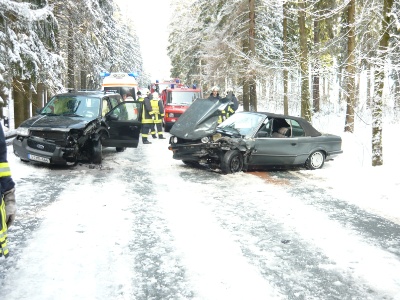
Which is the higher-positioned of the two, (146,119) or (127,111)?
(127,111)

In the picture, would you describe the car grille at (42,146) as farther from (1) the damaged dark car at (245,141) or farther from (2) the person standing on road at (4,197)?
(2) the person standing on road at (4,197)

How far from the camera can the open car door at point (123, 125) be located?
1156 centimetres

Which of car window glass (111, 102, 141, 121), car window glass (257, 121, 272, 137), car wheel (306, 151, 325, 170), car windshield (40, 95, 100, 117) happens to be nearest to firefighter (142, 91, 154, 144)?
car window glass (111, 102, 141, 121)

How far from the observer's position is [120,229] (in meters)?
5.79

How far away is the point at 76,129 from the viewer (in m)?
10.1

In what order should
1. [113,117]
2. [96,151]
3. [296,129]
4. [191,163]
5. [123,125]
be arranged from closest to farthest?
[96,151]
[296,129]
[191,163]
[113,117]
[123,125]

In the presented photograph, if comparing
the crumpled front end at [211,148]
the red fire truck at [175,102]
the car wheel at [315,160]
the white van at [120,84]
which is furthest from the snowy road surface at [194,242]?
the white van at [120,84]

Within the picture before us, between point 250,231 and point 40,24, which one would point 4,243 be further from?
point 40,24

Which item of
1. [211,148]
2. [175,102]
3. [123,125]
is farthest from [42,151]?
[175,102]

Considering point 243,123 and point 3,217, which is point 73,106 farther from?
point 3,217

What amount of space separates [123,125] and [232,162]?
11.6 ft

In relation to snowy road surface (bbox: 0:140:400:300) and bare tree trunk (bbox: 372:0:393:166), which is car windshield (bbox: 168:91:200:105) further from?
snowy road surface (bbox: 0:140:400:300)

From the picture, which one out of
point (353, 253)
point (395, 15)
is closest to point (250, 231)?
point (353, 253)

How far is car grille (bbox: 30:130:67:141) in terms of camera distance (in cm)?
988
